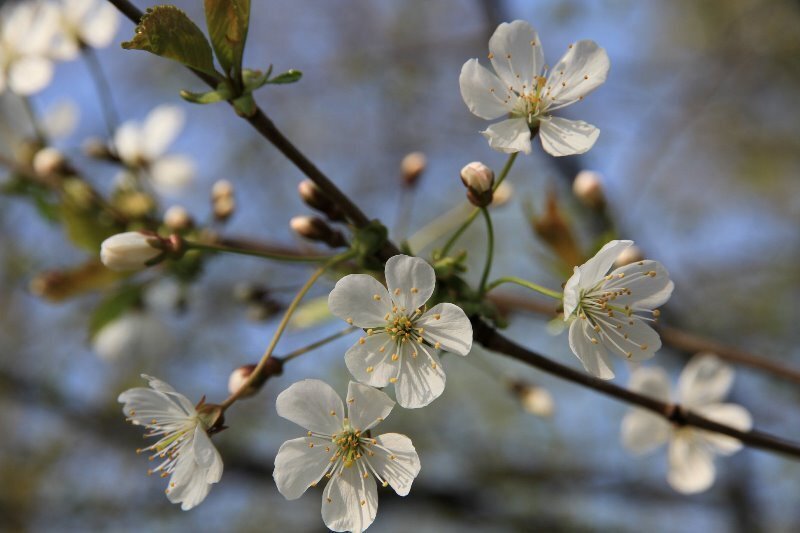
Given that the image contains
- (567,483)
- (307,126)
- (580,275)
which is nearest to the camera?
(580,275)

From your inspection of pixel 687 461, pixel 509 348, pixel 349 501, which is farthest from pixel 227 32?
pixel 687 461

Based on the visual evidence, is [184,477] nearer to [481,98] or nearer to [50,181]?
[481,98]

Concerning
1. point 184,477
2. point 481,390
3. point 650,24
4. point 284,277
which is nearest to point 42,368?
point 284,277

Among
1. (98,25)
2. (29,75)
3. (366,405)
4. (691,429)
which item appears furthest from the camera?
(98,25)

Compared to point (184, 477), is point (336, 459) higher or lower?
higher

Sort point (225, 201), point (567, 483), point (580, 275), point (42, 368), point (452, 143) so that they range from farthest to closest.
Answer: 1. point (452, 143)
2. point (42, 368)
3. point (567, 483)
4. point (225, 201)
5. point (580, 275)

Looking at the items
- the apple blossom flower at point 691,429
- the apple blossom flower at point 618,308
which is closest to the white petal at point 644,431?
the apple blossom flower at point 691,429

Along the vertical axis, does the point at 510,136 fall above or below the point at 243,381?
above

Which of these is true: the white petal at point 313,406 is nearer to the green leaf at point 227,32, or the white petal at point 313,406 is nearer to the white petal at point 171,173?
the green leaf at point 227,32

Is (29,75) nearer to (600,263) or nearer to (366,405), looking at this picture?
→ (366,405)
